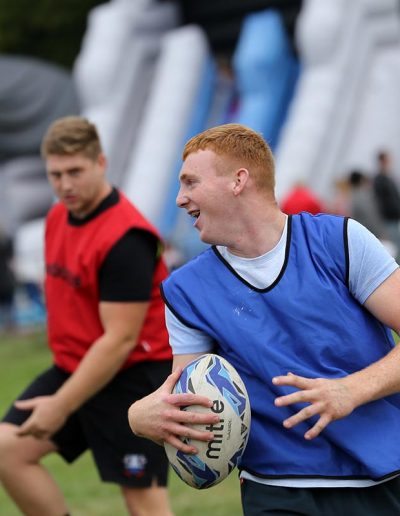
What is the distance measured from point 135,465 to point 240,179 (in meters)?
2.17

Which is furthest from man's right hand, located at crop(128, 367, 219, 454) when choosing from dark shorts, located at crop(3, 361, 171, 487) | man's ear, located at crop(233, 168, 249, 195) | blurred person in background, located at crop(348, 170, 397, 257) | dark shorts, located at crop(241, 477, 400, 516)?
blurred person in background, located at crop(348, 170, 397, 257)

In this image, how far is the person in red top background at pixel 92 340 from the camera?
196 inches

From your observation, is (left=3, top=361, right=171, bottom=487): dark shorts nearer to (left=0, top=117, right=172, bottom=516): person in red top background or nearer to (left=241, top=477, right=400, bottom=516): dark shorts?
(left=0, top=117, right=172, bottom=516): person in red top background

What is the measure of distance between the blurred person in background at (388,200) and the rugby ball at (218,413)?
11.4 m

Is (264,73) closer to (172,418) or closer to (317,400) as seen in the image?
(172,418)

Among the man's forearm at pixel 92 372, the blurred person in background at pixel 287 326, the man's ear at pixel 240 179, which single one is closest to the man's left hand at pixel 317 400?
the blurred person in background at pixel 287 326

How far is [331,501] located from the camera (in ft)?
11.5

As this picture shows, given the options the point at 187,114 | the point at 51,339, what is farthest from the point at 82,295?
the point at 187,114

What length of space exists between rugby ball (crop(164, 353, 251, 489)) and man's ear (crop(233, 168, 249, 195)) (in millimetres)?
485

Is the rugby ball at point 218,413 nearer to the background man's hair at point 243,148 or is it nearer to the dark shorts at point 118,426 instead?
the background man's hair at point 243,148

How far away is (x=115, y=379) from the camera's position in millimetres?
5301

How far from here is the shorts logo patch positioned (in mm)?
5293

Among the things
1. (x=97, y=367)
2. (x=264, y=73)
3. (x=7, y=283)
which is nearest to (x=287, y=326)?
(x=97, y=367)

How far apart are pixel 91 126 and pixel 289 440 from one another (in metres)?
2.17
